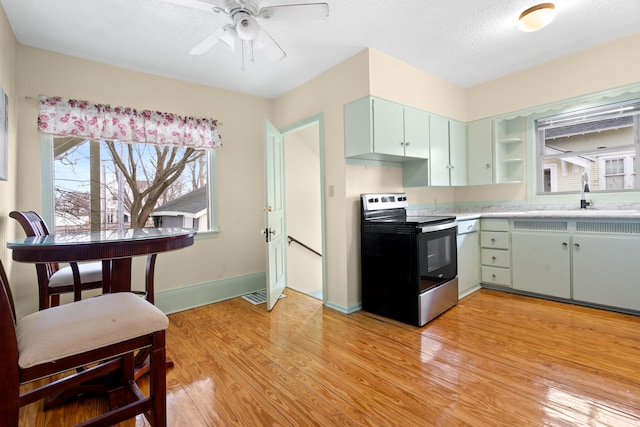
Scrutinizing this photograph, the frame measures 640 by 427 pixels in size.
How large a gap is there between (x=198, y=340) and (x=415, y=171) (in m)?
2.75

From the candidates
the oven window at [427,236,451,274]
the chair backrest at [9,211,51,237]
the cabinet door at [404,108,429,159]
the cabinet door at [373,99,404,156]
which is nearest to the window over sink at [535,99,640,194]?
the cabinet door at [404,108,429,159]

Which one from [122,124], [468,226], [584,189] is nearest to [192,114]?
[122,124]

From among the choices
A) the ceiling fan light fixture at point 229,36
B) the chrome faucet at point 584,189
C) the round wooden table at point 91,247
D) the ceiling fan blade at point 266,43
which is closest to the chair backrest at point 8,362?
the round wooden table at point 91,247

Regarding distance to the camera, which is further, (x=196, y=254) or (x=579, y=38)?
(x=196, y=254)

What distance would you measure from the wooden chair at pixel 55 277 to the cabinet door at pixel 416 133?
281 cm

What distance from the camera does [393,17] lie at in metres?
2.43

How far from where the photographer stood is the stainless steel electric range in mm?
2689

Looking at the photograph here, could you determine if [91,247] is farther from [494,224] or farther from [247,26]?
[494,224]

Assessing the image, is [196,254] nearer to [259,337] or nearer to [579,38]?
[259,337]

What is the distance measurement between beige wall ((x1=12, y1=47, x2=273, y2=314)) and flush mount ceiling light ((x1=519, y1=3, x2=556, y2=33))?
2.79 m

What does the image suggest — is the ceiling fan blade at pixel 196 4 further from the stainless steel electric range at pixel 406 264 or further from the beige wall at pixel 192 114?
the stainless steel electric range at pixel 406 264

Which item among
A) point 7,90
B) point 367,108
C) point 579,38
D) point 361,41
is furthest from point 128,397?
point 579,38

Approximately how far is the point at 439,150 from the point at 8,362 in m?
3.71

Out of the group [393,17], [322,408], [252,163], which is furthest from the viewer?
[252,163]
